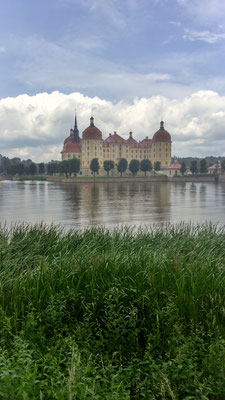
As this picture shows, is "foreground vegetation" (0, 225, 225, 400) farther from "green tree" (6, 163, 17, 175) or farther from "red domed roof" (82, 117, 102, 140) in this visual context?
"red domed roof" (82, 117, 102, 140)

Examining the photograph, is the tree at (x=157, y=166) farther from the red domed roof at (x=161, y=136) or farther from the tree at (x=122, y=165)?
the tree at (x=122, y=165)

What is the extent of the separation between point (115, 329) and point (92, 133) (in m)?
153

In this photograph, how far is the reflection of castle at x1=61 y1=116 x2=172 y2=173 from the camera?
153750 millimetres

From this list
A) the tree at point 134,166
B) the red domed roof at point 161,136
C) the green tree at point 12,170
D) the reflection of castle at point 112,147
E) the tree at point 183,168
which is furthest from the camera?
the red domed roof at point 161,136

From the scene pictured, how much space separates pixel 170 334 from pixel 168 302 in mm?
611

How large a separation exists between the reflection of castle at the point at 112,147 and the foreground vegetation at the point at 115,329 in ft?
484

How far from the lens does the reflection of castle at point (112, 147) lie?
153750 millimetres

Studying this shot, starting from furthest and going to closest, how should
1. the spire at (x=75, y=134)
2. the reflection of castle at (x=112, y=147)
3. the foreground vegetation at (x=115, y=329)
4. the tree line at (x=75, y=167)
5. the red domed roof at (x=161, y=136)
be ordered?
the spire at (x=75, y=134)
the red domed roof at (x=161, y=136)
the reflection of castle at (x=112, y=147)
the tree line at (x=75, y=167)
the foreground vegetation at (x=115, y=329)

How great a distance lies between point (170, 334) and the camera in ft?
16.2

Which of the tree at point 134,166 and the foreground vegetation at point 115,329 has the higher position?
the tree at point 134,166

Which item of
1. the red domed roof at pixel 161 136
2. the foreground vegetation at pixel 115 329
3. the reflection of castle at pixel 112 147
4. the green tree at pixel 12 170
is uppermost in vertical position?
the red domed roof at pixel 161 136

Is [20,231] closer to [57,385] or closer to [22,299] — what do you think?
[22,299]

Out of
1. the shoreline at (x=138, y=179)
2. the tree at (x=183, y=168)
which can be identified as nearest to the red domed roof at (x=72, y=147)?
the shoreline at (x=138, y=179)

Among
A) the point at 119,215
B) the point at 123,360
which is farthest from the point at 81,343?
the point at 119,215
